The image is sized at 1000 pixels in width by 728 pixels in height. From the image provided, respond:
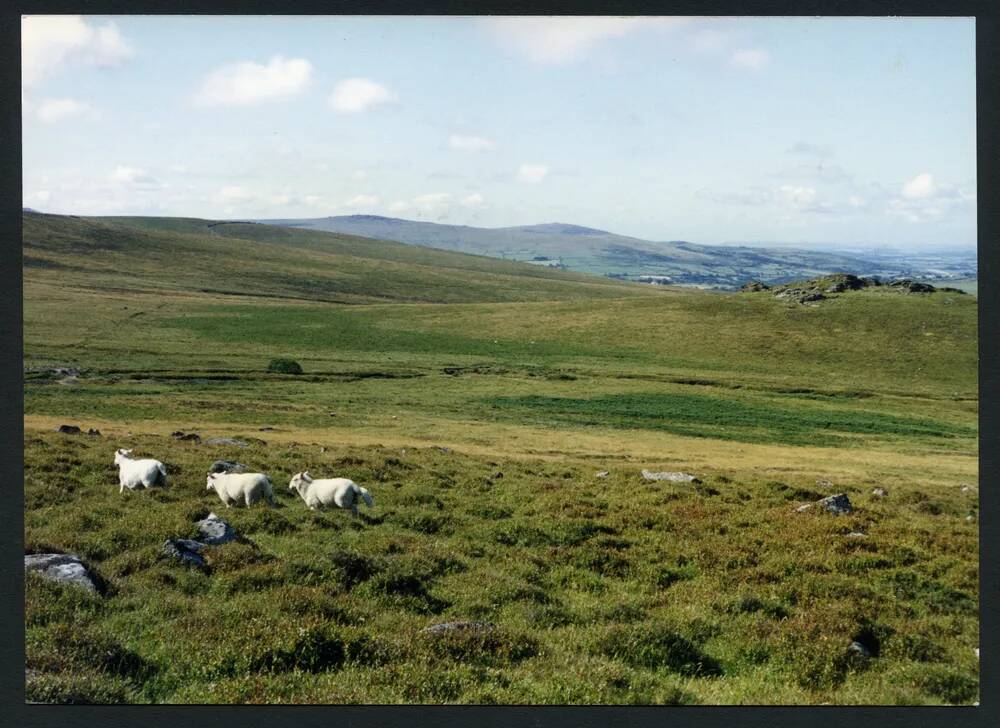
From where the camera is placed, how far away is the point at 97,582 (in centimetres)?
1047

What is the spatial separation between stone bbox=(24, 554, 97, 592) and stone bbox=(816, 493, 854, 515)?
47.0ft

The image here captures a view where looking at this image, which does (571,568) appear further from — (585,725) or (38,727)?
(38,727)

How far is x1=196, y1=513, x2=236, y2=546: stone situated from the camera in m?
12.4

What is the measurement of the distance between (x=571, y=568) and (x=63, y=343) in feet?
155

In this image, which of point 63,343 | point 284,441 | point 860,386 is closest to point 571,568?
point 284,441

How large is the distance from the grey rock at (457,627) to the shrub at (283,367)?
144ft

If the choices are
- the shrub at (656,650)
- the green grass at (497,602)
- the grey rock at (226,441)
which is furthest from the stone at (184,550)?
the grey rock at (226,441)

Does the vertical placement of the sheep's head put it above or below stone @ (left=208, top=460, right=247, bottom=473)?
above

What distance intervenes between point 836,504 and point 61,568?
15.0m

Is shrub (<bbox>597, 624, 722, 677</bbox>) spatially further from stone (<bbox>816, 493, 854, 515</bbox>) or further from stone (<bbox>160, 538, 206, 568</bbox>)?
stone (<bbox>816, 493, 854, 515</bbox>)

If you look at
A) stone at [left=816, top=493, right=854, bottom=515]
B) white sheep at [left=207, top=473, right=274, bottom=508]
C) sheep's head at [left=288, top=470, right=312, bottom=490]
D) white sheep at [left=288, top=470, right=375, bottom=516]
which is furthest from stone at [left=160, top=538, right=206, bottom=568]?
stone at [left=816, top=493, right=854, bottom=515]

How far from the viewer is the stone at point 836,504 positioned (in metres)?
16.6

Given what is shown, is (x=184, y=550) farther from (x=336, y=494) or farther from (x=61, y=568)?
(x=336, y=494)

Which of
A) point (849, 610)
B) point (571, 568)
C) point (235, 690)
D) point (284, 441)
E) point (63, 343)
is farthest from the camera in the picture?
point (63, 343)
